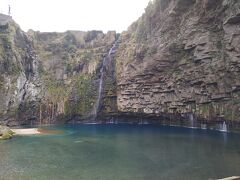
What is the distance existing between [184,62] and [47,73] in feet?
146

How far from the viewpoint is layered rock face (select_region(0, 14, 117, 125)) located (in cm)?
8269

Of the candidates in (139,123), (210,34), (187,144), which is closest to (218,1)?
(210,34)

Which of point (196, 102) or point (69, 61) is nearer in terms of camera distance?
point (196, 102)

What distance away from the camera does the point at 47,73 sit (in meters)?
97.1

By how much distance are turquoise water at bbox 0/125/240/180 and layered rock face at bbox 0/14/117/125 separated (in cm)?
3074

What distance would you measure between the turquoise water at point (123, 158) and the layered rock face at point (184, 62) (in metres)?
11.1

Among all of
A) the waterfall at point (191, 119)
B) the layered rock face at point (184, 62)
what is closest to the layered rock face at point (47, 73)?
the layered rock face at point (184, 62)

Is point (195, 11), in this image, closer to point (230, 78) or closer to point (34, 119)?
point (230, 78)

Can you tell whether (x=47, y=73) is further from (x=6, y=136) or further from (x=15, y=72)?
(x=6, y=136)

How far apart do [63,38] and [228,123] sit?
63.8m

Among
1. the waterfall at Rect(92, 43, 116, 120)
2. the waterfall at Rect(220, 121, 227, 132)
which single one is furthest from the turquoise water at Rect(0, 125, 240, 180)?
the waterfall at Rect(92, 43, 116, 120)

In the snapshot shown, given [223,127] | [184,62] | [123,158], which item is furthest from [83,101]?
[123,158]

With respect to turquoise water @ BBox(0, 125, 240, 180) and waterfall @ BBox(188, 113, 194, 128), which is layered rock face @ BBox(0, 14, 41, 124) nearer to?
turquoise water @ BBox(0, 125, 240, 180)

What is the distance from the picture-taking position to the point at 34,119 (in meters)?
88.2
